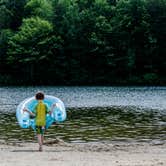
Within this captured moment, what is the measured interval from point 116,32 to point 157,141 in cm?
6202

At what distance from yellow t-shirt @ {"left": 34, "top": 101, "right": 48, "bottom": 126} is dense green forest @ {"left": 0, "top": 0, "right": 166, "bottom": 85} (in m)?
61.8

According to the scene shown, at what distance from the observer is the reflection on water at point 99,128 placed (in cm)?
2016

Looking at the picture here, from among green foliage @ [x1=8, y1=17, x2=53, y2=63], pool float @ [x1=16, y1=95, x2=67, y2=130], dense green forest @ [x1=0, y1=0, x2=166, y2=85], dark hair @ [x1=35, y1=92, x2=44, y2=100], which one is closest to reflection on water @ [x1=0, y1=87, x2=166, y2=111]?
pool float @ [x1=16, y1=95, x2=67, y2=130]

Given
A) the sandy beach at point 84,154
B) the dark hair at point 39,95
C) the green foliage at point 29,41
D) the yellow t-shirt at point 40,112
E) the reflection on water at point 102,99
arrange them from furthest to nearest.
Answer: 1. the green foliage at point 29,41
2. the reflection on water at point 102,99
3. the yellow t-shirt at point 40,112
4. the dark hair at point 39,95
5. the sandy beach at point 84,154

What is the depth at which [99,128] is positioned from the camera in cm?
2317

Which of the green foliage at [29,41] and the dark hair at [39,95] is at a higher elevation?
the green foliage at [29,41]

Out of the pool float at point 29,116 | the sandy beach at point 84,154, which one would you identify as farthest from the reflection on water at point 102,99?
the pool float at point 29,116

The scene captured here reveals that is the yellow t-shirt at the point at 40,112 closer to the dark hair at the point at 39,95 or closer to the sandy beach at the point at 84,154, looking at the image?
the dark hair at the point at 39,95

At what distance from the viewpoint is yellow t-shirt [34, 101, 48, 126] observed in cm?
1532

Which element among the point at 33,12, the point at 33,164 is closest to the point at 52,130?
the point at 33,164

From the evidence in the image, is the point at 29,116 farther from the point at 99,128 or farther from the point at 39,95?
the point at 99,128

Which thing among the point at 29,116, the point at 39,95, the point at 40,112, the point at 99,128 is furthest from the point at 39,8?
the point at 39,95

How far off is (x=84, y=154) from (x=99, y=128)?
8.45 metres

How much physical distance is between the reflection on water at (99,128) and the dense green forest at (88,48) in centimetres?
4832
